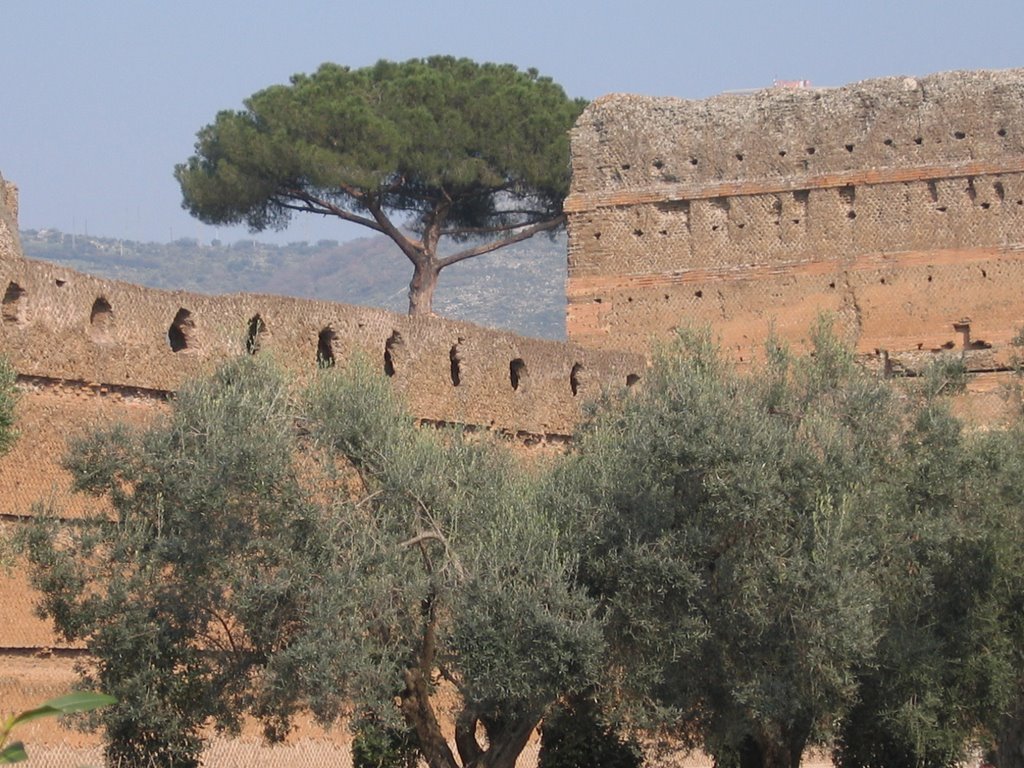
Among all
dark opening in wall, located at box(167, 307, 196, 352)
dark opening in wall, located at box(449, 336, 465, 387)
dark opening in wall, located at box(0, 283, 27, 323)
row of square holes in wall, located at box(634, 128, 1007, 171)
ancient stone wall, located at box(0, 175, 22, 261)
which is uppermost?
row of square holes in wall, located at box(634, 128, 1007, 171)

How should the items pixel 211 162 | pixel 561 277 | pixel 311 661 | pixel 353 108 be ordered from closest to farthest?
pixel 311 661, pixel 353 108, pixel 211 162, pixel 561 277

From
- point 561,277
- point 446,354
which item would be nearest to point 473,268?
point 561,277

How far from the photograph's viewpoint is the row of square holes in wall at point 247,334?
14.7 metres

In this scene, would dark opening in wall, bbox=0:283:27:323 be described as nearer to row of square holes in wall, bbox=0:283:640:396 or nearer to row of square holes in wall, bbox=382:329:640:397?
row of square holes in wall, bbox=0:283:640:396

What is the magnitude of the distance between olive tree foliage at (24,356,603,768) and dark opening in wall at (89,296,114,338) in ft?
8.12

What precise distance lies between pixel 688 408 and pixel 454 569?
2089mm

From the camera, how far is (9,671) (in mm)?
14539

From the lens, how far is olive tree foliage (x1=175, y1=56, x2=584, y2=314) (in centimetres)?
2900

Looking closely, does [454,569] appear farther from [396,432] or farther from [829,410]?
[829,410]

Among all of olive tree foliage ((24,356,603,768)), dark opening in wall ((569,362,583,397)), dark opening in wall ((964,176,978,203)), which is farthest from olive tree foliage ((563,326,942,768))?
dark opening in wall ((964,176,978,203))

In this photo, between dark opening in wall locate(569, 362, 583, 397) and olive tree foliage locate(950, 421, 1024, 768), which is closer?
olive tree foliage locate(950, 421, 1024, 768)

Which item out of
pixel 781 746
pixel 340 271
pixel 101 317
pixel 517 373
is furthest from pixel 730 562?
pixel 340 271

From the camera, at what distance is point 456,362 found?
63.6 ft

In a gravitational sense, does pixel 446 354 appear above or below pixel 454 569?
above
